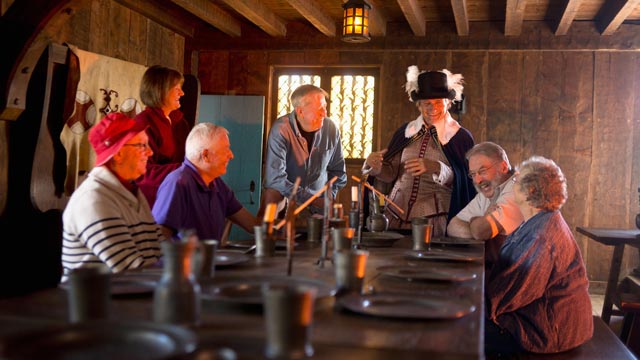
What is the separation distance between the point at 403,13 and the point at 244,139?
1.91 m

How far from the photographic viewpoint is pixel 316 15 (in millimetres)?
6391

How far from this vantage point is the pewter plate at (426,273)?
7.04 ft

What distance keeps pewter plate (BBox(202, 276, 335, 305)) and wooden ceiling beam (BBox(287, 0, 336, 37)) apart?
411cm

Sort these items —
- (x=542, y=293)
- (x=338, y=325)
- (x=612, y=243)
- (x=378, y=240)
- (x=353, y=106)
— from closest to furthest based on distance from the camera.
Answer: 1. (x=338, y=325)
2. (x=542, y=293)
3. (x=378, y=240)
4. (x=612, y=243)
5. (x=353, y=106)

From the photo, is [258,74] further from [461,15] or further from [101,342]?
[101,342]

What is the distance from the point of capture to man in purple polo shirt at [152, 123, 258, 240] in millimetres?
3258

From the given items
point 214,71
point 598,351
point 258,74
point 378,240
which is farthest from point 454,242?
point 214,71

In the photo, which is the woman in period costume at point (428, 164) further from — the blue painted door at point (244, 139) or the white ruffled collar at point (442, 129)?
the blue painted door at point (244, 139)

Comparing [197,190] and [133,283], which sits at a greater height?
[197,190]

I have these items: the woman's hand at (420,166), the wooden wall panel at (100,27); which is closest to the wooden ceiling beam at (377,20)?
the wooden wall panel at (100,27)

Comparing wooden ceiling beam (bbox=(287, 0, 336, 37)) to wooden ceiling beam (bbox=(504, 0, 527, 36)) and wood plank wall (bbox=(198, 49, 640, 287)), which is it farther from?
wooden ceiling beam (bbox=(504, 0, 527, 36))

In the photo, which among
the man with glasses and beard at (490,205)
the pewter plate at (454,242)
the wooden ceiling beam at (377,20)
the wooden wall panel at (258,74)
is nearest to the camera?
the pewter plate at (454,242)

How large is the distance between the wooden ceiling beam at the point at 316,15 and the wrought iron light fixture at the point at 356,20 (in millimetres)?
552

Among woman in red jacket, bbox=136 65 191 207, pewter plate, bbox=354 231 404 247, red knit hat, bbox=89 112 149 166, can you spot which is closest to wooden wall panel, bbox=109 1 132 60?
woman in red jacket, bbox=136 65 191 207
